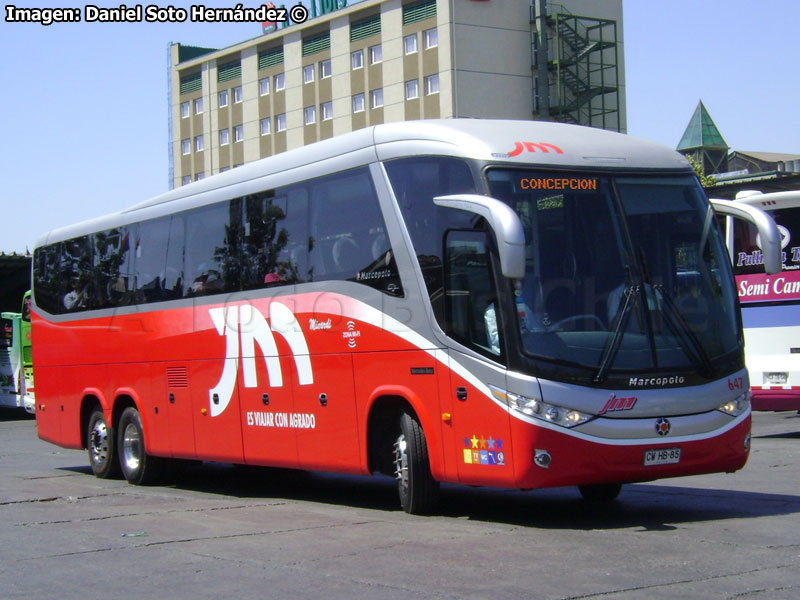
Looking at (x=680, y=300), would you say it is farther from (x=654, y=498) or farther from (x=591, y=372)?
(x=654, y=498)

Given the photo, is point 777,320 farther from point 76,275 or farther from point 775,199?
point 76,275

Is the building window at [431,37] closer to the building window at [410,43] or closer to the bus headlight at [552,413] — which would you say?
the building window at [410,43]

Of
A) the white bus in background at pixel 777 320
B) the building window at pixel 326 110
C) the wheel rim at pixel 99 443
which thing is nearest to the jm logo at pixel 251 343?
the wheel rim at pixel 99 443

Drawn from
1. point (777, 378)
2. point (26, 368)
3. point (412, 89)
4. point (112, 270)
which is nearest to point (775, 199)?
point (777, 378)

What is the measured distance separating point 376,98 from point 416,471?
61071 mm

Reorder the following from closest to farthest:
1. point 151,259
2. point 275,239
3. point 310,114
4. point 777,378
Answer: point 275,239, point 151,259, point 777,378, point 310,114

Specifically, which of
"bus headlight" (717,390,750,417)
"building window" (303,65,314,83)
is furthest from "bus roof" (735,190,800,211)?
"building window" (303,65,314,83)

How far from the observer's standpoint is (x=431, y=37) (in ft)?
218

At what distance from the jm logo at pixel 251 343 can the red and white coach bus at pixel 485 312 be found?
0.03m

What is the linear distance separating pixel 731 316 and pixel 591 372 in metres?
1.63

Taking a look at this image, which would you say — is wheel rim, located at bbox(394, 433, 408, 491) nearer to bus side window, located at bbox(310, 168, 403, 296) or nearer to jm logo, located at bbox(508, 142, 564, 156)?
bus side window, located at bbox(310, 168, 403, 296)

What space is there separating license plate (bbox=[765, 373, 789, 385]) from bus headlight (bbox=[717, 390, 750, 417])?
8479mm

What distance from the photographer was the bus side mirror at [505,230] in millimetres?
9062

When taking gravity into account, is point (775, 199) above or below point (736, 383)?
above
